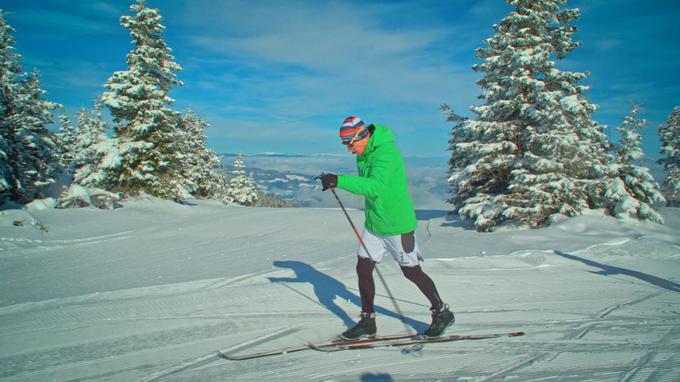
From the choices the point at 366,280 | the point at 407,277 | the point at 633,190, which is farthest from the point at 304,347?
the point at 633,190

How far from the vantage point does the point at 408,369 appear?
3141 millimetres

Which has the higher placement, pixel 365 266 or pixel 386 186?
pixel 386 186

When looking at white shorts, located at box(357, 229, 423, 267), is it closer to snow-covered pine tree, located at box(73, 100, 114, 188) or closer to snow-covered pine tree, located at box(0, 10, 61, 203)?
snow-covered pine tree, located at box(73, 100, 114, 188)

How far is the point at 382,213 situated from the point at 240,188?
147 feet

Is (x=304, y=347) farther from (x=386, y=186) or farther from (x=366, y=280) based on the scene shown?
(x=386, y=186)

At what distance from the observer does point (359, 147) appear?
3660 millimetres

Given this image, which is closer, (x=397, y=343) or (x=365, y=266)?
(x=397, y=343)

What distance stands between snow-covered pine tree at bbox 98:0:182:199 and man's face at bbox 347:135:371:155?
60.8 feet

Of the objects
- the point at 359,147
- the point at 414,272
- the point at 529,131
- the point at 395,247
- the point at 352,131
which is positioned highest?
the point at 529,131

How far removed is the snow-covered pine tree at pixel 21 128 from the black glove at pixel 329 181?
24400 millimetres

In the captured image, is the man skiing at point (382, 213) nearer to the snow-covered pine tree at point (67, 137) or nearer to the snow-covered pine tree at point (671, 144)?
the snow-covered pine tree at point (671, 144)

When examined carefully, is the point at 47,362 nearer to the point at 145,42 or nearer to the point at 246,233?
the point at 246,233

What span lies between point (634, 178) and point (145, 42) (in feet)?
77.2

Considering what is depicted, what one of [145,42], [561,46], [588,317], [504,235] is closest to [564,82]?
[561,46]
